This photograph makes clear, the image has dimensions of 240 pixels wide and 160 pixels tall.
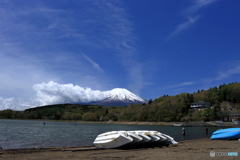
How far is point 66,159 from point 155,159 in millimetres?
6015

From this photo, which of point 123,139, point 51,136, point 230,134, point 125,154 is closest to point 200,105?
point 51,136

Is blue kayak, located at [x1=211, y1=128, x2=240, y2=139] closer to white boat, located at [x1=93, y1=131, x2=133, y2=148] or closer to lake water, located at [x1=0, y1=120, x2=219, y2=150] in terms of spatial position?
lake water, located at [x1=0, y1=120, x2=219, y2=150]

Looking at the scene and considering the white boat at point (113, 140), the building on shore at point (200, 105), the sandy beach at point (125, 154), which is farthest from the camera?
the building on shore at point (200, 105)

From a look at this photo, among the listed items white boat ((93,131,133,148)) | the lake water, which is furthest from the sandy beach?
the lake water

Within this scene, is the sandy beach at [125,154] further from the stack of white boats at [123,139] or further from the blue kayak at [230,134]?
the blue kayak at [230,134]

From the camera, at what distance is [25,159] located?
1494 cm

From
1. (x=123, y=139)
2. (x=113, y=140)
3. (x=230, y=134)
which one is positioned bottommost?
(x=113, y=140)

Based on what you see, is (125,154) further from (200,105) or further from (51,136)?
(200,105)

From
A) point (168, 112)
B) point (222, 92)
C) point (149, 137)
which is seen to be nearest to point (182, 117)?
point (168, 112)

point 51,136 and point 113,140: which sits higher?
point 113,140

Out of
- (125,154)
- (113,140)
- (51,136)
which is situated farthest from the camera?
(51,136)

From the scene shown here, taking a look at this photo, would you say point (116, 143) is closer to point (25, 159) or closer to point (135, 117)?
point (25, 159)

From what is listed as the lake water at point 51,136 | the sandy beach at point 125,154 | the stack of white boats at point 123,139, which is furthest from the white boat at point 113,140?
the lake water at point 51,136

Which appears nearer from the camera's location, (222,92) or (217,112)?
(217,112)
